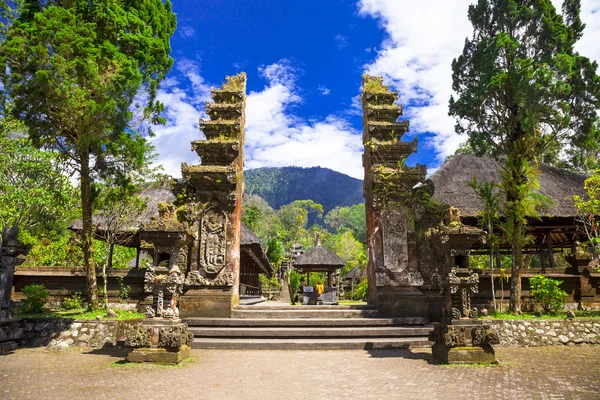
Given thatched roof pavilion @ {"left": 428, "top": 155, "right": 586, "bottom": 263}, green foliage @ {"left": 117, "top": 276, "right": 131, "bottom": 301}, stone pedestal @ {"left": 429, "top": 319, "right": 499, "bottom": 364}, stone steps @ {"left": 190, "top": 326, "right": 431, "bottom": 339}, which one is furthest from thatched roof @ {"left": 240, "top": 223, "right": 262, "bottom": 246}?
stone pedestal @ {"left": 429, "top": 319, "right": 499, "bottom": 364}

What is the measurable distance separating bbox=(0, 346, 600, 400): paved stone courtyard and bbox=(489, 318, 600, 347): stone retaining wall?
1.10 metres

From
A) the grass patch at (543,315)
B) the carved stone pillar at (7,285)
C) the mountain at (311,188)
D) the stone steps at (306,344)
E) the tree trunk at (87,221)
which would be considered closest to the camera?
the carved stone pillar at (7,285)

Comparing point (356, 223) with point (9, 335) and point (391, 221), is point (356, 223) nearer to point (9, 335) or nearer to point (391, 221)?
point (391, 221)

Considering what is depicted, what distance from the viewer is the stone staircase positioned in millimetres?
8508

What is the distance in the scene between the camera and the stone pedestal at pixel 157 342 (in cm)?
684

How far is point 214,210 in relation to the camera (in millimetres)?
10891

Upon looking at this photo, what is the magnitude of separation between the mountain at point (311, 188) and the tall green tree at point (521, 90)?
6194 inches

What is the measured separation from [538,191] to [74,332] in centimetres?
1914

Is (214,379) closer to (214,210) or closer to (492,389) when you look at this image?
(492,389)

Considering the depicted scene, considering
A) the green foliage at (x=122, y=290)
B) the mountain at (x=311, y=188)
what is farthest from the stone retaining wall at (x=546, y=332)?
the mountain at (x=311, y=188)

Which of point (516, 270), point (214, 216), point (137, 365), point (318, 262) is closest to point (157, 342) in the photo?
point (137, 365)

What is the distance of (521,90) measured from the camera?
12.6m

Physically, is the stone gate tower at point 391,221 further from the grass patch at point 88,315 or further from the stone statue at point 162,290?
the grass patch at point 88,315

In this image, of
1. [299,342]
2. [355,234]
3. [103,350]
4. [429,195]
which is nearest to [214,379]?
[299,342]
